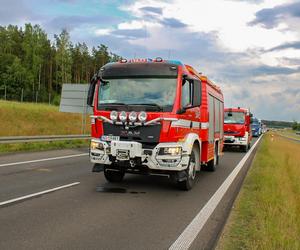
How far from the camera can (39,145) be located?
20.4 meters

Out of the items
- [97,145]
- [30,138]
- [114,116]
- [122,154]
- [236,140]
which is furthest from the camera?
[236,140]

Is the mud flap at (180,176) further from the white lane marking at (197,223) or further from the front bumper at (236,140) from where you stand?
the front bumper at (236,140)

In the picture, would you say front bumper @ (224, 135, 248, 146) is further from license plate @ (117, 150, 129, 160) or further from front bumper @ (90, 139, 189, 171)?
license plate @ (117, 150, 129, 160)

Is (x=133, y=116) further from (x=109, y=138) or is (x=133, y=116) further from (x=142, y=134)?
(x=109, y=138)

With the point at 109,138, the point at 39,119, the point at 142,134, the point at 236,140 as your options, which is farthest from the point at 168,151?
the point at 39,119

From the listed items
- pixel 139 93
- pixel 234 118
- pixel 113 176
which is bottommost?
pixel 113 176

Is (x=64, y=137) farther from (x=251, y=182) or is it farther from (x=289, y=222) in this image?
(x=289, y=222)

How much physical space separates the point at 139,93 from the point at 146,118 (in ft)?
2.18

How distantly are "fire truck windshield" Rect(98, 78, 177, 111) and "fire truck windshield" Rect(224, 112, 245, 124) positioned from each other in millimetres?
15827

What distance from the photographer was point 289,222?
6.48m

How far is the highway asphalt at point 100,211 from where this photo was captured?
17.7ft

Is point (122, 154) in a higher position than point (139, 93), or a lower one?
lower

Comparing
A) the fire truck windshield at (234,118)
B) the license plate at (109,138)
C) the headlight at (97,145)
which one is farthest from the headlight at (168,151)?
the fire truck windshield at (234,118)

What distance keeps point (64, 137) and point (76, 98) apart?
5.21 m
